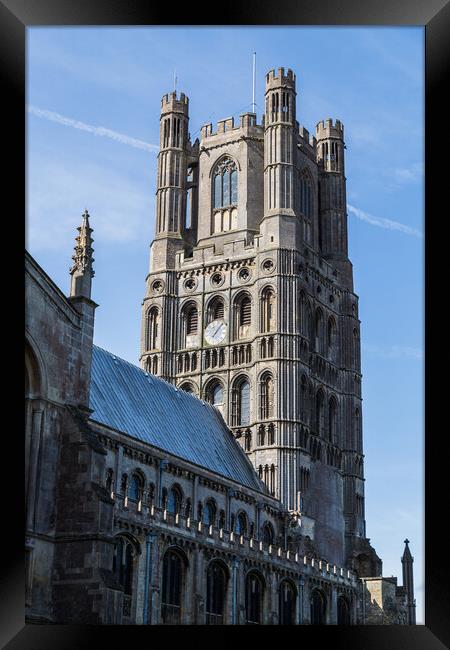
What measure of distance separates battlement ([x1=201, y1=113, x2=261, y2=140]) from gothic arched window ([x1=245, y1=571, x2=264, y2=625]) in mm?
42404

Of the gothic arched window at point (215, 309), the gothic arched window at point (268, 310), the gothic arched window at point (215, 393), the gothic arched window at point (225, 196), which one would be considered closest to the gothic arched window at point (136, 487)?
the gothic arched window at point (215, 393)

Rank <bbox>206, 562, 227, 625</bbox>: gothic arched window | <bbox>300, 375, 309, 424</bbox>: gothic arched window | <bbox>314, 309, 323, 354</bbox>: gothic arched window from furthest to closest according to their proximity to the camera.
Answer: <bbox>314, 309, 323, 354</bbox>: gothic arched window → <bbox>300, 375, 309, 424</bbox>: gothic arched window → <bbox>206, 562, 227, 625</bbox>: gothic arched window

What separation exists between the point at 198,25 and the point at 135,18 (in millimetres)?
1168

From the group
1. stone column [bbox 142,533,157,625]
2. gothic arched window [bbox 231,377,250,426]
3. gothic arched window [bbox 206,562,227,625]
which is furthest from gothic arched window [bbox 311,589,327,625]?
stone column [bbox 142,533,157,625]

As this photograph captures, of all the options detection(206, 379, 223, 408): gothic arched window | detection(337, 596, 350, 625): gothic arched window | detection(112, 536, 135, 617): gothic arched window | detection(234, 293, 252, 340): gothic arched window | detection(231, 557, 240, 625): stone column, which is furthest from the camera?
detection(234, 293, 252, 340): gothic arched window

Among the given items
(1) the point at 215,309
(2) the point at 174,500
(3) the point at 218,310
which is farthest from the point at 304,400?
(2) the point at 174,500

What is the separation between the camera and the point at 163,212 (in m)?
91.0

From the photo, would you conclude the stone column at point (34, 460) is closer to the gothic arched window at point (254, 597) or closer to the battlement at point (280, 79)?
the gothic arched window at point (254, 597)

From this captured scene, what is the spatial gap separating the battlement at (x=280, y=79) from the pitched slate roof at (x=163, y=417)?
1071 inches

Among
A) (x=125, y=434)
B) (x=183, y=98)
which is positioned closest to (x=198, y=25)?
(x=125, y=434)

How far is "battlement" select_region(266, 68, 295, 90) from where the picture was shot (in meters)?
89.0

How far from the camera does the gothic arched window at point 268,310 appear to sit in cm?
8181

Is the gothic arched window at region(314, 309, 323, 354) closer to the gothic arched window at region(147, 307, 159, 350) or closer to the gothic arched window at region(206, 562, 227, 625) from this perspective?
the gothic arched window at region(147, 307, 159, 350)
